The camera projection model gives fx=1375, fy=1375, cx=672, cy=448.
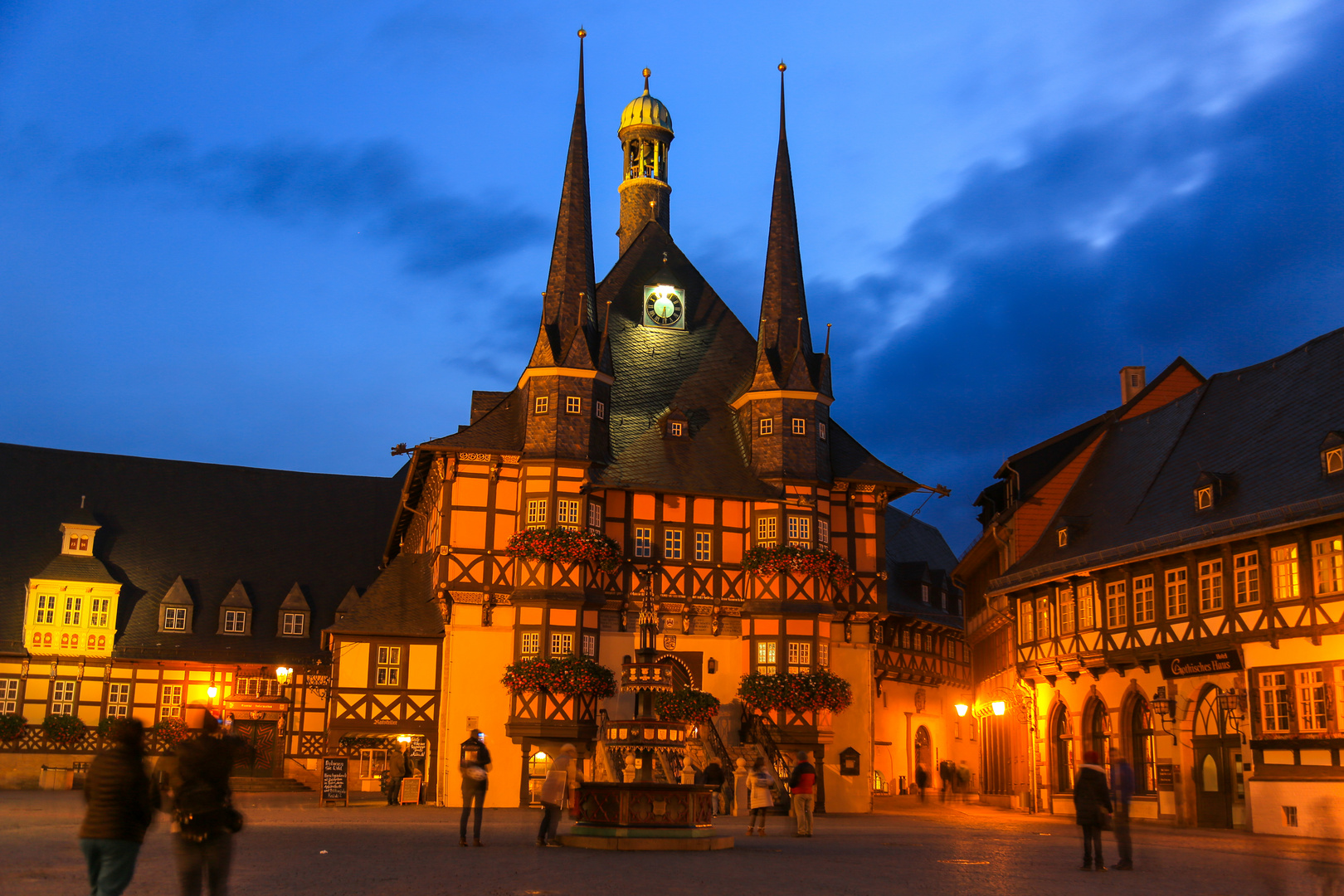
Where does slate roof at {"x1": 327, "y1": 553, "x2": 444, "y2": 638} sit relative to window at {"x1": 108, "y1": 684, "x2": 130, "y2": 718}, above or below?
above

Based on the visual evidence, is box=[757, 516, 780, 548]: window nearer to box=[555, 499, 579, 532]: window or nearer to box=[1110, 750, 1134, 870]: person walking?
box=[555, 499, 579, 532]: window

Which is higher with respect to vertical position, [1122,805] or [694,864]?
[1122,805]

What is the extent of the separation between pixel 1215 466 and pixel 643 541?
641 inches

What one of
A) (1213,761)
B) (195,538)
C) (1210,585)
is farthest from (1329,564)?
(195,538)

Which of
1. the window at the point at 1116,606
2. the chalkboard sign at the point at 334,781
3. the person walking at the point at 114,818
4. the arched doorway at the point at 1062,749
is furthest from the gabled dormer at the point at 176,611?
the person walking at the point at 114,818

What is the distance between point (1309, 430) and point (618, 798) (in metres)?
18.7

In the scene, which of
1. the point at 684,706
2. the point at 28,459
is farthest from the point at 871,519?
the point at 28,459

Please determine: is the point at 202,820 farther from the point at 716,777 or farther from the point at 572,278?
the point at 572,278

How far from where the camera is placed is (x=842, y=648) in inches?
1668

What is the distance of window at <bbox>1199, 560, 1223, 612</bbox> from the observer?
101 ft

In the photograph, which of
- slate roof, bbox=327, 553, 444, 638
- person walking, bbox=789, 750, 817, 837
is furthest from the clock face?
person walking, bbox=789, 750, 817, 837

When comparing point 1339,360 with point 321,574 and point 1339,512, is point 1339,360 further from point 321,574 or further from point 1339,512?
point 321,574

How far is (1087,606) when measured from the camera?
35.9 meters

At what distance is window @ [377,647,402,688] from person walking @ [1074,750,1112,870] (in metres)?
26.2
